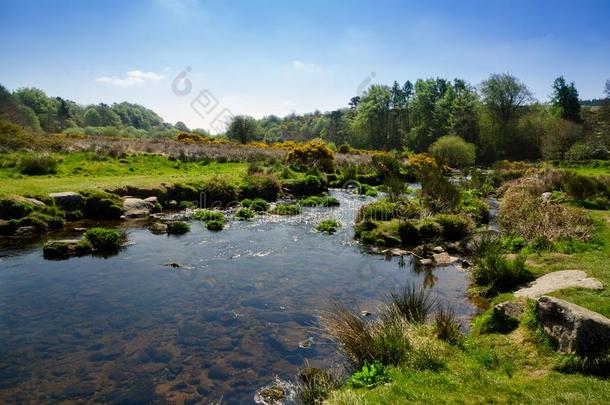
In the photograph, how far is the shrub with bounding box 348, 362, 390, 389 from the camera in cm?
750

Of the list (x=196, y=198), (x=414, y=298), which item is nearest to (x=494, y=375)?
(x=414, y=298)

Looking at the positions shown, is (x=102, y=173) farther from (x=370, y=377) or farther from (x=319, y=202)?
(x=370, y=377)

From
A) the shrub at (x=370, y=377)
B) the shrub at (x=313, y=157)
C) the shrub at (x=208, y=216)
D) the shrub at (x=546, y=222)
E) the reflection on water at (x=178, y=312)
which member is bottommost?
the reflection on water at (x=178, y=312)

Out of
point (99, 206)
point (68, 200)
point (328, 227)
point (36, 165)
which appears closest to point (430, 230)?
point (328, 227)

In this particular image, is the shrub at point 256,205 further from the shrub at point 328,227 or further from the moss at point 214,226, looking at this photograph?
the shrub at point 328,227

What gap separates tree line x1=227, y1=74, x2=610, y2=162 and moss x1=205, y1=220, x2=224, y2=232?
60356 mm

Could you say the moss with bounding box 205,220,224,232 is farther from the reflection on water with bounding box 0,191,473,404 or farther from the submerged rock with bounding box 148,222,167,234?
the submerged rock with bounding box 148,222,167,234

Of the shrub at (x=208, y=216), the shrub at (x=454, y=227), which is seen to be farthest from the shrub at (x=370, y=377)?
the shrub at (x=208, y=216)

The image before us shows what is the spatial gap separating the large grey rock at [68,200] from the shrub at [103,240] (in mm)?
6040

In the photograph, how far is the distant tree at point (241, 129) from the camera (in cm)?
8619

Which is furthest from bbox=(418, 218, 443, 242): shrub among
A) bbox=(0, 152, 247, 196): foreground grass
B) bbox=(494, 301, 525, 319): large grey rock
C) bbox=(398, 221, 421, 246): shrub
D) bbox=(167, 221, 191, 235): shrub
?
bbox=(0, 152, 247, 196): foreground grass

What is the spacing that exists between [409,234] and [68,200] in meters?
19.2

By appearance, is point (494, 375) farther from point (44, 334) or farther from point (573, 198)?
point (573, 198)

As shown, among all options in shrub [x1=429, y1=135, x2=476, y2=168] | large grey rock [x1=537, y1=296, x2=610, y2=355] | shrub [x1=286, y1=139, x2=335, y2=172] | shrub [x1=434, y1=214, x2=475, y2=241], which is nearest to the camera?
large grey rock [x1=537, y1=296, x2=610, y2=355]
